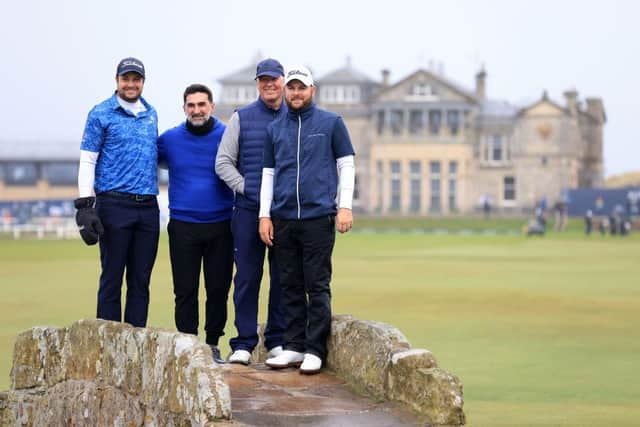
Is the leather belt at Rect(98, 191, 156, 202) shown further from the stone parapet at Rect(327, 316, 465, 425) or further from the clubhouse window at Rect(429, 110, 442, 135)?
the clubhouse window at Rect(429, 110, 442, 135)

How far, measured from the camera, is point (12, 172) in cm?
9669

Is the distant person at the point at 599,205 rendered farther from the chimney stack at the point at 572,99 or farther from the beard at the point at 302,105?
the beard at the point at 302,105

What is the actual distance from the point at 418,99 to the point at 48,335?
97160mm

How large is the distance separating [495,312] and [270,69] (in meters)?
12.3

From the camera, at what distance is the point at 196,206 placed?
957cm

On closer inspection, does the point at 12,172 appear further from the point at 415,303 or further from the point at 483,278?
the point at 415,303

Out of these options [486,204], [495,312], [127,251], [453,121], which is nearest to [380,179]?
[453,121]

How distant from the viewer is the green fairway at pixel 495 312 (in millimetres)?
12352

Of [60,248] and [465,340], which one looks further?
[60,248]

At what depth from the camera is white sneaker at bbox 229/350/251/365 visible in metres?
9.02

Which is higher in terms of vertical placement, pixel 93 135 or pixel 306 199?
pixel 93 135

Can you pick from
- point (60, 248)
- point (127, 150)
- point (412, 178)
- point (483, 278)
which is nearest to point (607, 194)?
point (412, 178)

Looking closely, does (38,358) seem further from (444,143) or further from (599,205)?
(444,143)

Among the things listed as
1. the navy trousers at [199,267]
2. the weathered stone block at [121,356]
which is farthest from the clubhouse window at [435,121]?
the weathered stone block at [121,356]
